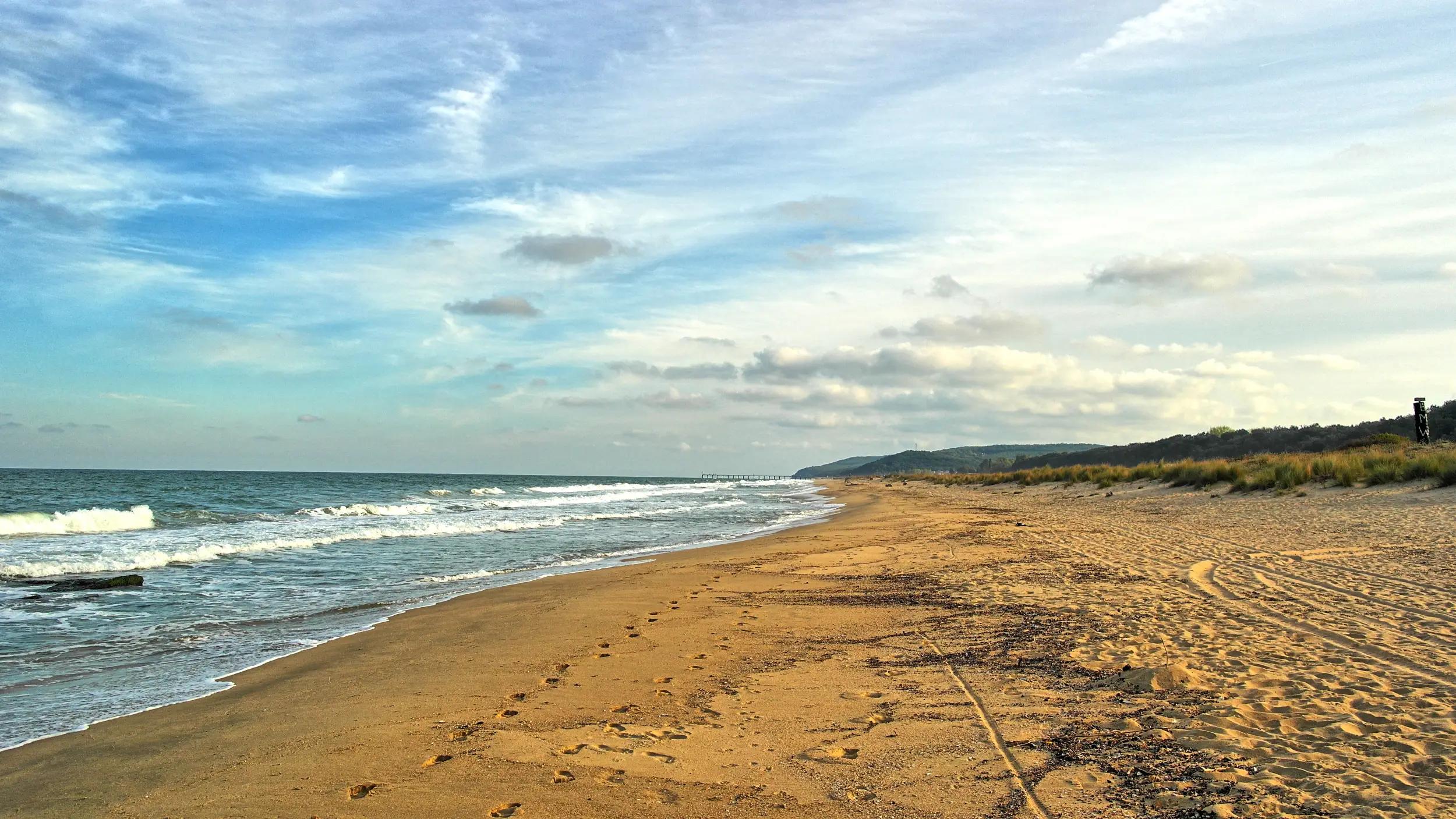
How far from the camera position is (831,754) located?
4.65 metres

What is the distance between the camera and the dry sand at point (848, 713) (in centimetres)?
402

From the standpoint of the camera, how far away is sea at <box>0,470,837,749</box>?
7.21 meters

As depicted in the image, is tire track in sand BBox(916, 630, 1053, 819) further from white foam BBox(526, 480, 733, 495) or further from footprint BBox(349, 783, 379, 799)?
white foam BBox(526, 480, 733, 495)

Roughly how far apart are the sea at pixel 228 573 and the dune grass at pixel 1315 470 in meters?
15.1

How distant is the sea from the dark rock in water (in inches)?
8.6

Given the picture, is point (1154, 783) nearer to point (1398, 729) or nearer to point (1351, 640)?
point (1398, 729)

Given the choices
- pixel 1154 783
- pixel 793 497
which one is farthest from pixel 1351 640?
pixel 793 497

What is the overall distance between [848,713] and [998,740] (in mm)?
1057

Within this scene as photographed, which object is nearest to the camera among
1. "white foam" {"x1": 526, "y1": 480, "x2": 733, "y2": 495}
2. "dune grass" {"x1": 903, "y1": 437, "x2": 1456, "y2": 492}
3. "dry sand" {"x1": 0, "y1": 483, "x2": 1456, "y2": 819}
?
"dry sand" {"x1": 0, "y1": 483, "x2": 1456, "y2": 819}

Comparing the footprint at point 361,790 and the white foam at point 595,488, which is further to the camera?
the white foam at point 595,488

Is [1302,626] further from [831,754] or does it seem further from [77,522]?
[77,522]

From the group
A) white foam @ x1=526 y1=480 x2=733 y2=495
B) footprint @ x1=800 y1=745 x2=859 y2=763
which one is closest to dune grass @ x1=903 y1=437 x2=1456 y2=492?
footprint @ x1=800 y1=745 x2=859 y2=763

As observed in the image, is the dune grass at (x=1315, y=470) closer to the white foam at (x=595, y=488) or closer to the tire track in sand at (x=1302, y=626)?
the tire track in sand at (x=1302, y=626)

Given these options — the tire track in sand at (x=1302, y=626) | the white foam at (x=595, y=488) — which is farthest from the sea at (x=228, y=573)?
the white foam at (x=595, y=488)
